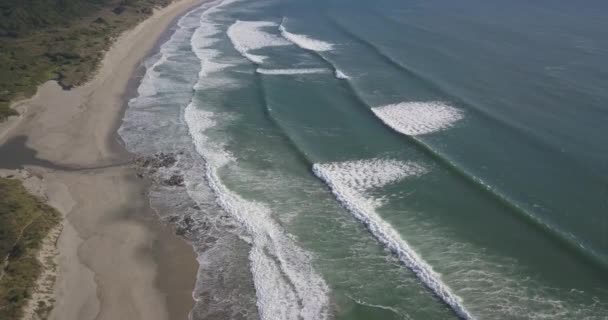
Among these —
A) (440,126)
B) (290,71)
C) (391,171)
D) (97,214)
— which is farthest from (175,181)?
(290,71)

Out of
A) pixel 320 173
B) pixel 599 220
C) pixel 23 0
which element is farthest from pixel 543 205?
pixel 23 0

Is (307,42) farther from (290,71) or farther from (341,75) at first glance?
(341,75)

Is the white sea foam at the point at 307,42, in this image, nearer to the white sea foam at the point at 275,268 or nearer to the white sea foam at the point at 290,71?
the white sea foam at the point at 290,71

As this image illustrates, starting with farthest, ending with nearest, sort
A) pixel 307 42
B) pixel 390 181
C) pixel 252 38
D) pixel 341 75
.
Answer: pixel 252 38 → pixel 307 42 → pixel 341 75 → pixel 390 181

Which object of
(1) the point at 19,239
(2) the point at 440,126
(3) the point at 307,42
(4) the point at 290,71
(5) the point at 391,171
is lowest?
(1) the point at 19,239

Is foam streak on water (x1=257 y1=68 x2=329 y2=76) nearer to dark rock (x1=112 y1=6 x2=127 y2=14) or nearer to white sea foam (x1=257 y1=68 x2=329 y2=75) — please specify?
white sea foam (x1=257 y1=68 x2=329 y2=75)
